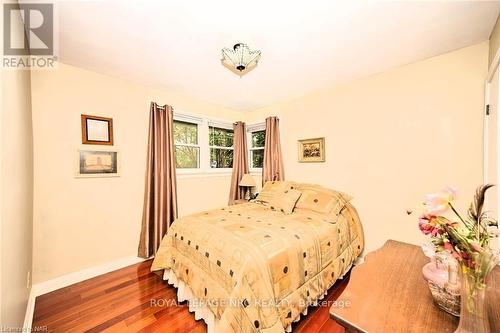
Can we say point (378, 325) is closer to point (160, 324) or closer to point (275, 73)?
point (160, 324)

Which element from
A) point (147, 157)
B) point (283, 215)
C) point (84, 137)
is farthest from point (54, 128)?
point (283, 215)

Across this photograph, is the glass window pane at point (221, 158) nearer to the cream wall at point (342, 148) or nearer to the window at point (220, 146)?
the window at point (220, 146)

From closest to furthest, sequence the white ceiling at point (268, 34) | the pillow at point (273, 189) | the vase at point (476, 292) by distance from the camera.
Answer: the vase at point (476, 292), the white ceiling at point (268, 34), the pillow at point (273, 189)

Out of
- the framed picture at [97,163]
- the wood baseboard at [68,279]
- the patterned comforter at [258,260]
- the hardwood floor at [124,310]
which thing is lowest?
the hardwood floor at [124,310]

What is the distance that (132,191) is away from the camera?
8.95ft

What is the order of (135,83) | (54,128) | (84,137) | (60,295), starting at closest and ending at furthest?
(60,295) < (54,128) < (84,137) < (135,83)

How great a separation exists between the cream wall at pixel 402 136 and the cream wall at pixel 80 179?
2.65m

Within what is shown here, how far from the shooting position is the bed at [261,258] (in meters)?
1.35

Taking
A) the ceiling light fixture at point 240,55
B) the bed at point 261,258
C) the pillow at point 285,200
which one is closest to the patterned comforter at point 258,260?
the bed at point 261,258

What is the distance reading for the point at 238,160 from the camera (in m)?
3.90

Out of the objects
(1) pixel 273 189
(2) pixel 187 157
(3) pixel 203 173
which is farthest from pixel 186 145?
(1) pixel 273 189

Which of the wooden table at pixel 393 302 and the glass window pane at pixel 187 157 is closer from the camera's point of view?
the wooden table at pixel 393 302

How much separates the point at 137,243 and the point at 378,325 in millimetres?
2911

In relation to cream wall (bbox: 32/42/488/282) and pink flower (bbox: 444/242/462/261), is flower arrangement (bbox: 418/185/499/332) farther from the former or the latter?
cream wall (bbox: 32/42/488/282)
